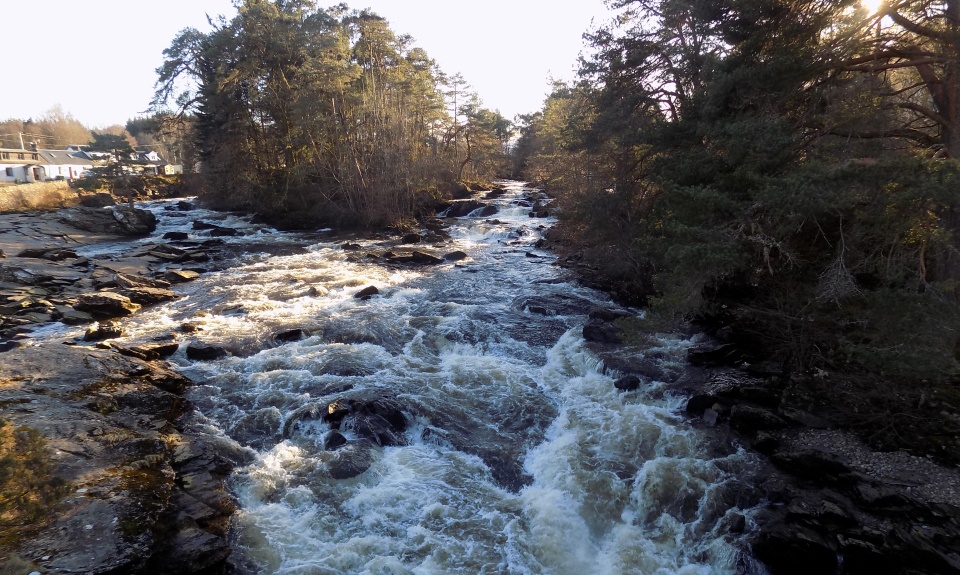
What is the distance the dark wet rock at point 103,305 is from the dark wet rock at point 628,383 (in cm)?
1305

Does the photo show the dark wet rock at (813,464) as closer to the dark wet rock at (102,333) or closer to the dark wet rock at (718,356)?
the dark wet rock at (718,356)

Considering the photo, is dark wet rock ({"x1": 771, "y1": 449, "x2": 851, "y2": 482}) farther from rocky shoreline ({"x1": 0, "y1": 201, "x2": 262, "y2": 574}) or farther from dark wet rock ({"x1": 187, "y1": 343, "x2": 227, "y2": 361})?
dark wet rock ({"x1": 187, "y1": 343, "x2": 227, "y2": 361})

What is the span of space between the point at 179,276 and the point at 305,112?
41.8 ft

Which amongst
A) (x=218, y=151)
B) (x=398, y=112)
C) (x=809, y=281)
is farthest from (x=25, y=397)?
(x=218, y=151)

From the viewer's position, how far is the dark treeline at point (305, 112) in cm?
2662

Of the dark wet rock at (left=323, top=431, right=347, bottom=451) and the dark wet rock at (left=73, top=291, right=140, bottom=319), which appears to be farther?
the dark wet rock at (left=73, top=291, right=140, bottom=319)

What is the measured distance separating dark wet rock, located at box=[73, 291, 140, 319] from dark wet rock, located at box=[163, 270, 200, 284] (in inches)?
143

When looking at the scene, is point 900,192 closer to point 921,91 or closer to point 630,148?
point 921,91

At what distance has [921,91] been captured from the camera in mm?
7762

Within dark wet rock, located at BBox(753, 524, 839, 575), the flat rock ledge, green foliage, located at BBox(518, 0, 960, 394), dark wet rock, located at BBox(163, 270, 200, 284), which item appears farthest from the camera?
dark wet rock, located at BBox(163, 270, 200, 284)

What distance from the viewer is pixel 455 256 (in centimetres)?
2075

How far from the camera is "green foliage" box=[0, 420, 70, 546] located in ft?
15.4

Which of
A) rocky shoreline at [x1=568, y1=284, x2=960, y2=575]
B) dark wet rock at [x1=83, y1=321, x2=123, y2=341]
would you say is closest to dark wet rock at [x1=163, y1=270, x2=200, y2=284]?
dark wet rock at [x1=83, y1=321, x2=123, y2=341]

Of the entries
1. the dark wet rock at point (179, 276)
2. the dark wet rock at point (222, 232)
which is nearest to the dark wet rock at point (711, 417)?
the dark wet rock at point (179, 276)
